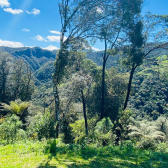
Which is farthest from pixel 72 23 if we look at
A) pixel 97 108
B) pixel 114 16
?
pixel 97 108

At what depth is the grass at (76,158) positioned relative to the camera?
178 inches

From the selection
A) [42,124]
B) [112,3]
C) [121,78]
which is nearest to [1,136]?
[42,124]

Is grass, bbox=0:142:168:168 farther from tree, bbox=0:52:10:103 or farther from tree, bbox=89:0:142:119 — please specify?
tree, bbox=0:52:10:103


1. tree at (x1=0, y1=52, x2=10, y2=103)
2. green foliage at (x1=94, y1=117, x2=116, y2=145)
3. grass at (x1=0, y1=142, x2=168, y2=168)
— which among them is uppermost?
tree at (x1=0, y1=52, x2=10, y2=103)

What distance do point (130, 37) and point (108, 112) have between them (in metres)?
9.00

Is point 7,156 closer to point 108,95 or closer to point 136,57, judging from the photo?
point 136,57

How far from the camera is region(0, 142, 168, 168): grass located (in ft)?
14.8

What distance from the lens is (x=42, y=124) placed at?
7.21 m

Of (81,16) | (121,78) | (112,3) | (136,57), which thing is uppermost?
(112,3)

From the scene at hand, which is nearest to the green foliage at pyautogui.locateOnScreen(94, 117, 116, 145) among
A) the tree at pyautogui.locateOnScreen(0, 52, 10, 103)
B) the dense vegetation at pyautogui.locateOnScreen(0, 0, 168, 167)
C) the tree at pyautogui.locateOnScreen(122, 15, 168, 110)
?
the dense vegetation at pyautogui.locateOnScreen(0, 0, 168, 167)

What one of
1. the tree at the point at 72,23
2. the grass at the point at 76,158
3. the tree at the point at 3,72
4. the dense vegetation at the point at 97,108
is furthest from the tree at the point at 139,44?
the tree at the point at 3,72

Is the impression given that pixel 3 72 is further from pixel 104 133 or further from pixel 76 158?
pixel 76 158

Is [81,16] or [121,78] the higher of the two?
[81,16]

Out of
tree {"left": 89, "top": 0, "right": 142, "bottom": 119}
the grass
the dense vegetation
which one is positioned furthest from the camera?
tree {"left": 89, "top": 0, "right": 142, "bottom": 119}
